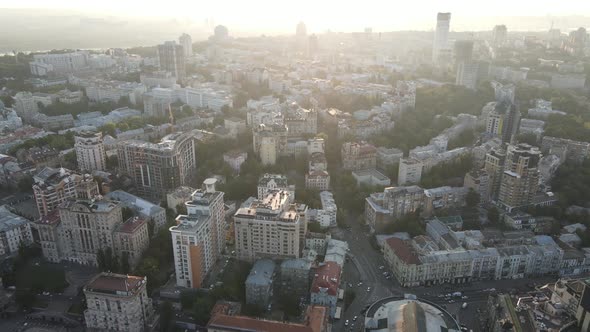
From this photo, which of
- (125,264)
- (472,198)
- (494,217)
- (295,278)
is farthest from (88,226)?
(494,217)

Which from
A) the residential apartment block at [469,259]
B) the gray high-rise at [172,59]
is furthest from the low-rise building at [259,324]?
the gray high-rise at [172,59]

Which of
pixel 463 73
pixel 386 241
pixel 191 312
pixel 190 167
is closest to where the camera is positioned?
pixel 191 312

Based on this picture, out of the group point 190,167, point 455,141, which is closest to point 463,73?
point 455,141

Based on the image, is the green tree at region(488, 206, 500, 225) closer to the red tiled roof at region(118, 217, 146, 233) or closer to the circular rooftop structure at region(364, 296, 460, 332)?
the circular rooftop structure at region(364, 296, 460, 332)

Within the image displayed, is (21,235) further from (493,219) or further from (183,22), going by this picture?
(183,22)

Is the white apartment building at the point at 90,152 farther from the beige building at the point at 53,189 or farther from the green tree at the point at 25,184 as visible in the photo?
the beige building at the point at 53,189
